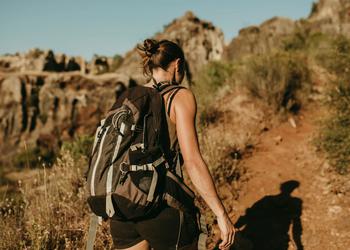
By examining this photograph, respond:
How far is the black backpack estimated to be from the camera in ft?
4.96

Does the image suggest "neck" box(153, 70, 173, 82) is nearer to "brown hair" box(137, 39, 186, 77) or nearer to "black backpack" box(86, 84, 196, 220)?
"brown hair" box(137, 39, 186, 77)

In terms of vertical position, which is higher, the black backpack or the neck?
the neck

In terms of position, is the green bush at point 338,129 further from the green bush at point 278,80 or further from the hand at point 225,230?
the hand at point 225,230

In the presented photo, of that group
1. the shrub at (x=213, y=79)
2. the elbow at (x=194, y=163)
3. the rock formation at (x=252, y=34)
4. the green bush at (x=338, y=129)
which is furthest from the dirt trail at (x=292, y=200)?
the rock formation at (x=252, y=34)

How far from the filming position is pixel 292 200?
3.94 metres

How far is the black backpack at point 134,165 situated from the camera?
1.51 m

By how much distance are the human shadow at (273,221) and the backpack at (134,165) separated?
196cm

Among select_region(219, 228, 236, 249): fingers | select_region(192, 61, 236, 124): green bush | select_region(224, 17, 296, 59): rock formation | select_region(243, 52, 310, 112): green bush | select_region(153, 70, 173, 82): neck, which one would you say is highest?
select_region(224, 17, 296, 59): rock formation

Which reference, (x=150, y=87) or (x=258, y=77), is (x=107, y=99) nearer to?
(x=258, y=77)

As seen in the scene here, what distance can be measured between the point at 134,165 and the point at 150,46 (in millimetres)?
661

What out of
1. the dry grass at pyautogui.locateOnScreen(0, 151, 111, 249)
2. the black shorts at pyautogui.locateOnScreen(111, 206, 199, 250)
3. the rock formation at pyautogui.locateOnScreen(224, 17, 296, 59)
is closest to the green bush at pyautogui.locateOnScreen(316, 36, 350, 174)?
the dry grass at pyautogui.locateOnScreen(0, 151, 111, 249)

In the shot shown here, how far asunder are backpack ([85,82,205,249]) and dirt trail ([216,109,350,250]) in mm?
2104

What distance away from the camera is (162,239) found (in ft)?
5.33

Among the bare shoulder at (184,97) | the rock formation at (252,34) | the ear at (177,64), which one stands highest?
the rock formation at (252,34)
